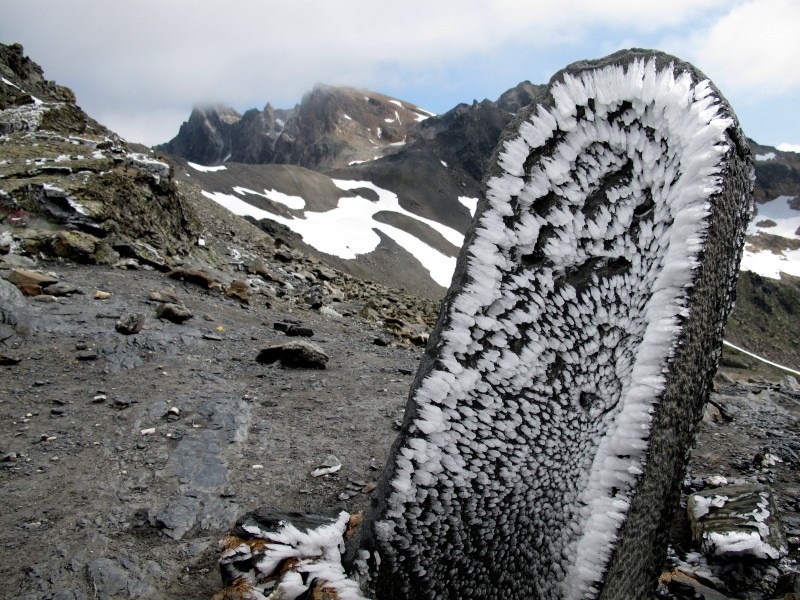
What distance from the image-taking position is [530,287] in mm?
2357

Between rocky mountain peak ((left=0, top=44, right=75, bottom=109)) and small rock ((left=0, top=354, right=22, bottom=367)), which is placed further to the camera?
rocky mountain peak ((left=0, top=44, right=75, bottom=109))

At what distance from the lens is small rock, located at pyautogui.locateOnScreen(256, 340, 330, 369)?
669 cm

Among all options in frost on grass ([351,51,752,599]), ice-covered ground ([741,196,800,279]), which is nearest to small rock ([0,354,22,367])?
frost on grass ([351,51,752,599])

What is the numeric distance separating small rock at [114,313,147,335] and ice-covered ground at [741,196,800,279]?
275ft

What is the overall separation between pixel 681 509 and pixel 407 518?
2.53 m

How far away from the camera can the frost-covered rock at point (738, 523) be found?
3.09 metres

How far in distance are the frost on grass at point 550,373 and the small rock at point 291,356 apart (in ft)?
14.8

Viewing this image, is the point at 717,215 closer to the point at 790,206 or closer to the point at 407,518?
the point at 407,518

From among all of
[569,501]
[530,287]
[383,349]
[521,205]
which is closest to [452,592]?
[569,501]

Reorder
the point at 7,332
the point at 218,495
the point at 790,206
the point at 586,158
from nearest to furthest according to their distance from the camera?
the point at 586,158
the point at 218,495
the point at 7,332
the point at 790,206

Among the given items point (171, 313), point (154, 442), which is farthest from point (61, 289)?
point (154, 442)

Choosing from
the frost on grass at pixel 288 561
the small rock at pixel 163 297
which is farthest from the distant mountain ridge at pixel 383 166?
the frost on grass at pixel 288 561

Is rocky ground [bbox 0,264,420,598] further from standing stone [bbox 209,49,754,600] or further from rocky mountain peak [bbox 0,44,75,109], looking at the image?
rocky mountain peak [bbox 0,44,75,109]

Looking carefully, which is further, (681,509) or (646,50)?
(681,509)
